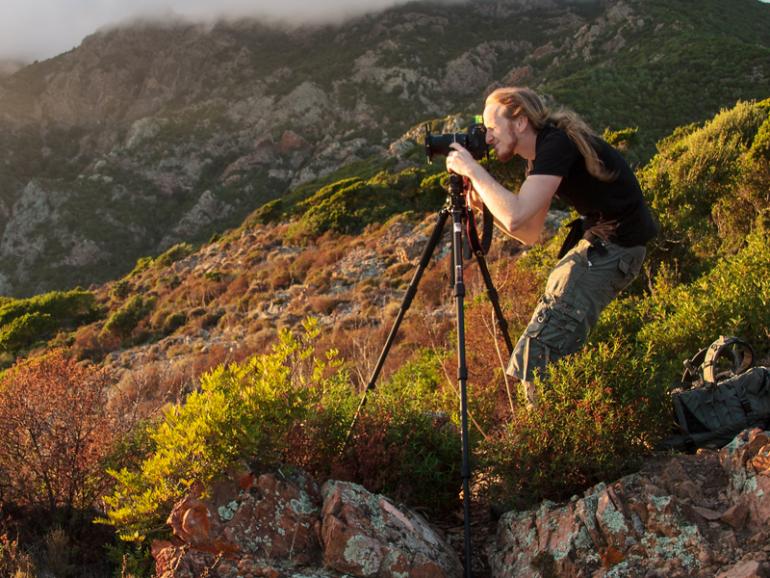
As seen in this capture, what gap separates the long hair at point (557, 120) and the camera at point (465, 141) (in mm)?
142

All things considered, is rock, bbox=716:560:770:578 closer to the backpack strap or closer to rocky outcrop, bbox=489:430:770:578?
rocky outcrop, bbox=489:430:770:578

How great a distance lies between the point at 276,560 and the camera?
2.10 m

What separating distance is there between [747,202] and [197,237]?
143ft

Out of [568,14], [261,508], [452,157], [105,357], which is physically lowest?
[105,357]

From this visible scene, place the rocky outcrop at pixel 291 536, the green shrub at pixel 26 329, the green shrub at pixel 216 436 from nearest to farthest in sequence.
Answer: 1. the rocky outcrop at pixel 291 536
2. the green shrub at pixel 216 436
3. the green shrub at pixel 26 329

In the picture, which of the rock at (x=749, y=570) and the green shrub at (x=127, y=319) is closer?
the rock at (x=749, y=570)

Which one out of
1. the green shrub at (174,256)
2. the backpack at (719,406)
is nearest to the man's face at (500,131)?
the backpack at (719,406)

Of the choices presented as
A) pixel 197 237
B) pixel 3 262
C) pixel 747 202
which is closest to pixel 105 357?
pixel 747 202

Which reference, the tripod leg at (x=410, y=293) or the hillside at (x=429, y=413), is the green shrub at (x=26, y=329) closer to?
the hillside at (x=429, y=413)

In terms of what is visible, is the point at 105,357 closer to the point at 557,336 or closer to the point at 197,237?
the point at 557,336

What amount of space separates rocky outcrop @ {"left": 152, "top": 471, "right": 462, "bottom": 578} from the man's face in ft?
5.22

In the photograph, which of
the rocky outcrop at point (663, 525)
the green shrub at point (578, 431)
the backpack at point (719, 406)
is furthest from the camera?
the backpack at point (719, 406)

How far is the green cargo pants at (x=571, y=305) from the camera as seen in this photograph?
262 centimetres

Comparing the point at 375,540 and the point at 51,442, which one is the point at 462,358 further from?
the point at 51,442
